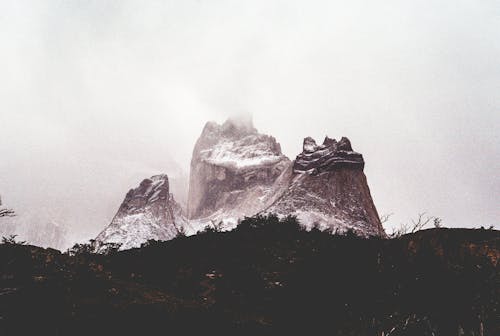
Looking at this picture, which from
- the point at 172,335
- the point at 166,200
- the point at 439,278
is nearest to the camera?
the point at 172,335

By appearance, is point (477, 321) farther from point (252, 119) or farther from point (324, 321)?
point (252, 119)

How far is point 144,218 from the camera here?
45.7m

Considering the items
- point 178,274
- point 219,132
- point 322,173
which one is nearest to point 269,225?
point 178,274

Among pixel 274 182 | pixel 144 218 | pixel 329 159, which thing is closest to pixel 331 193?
pixel 329 159

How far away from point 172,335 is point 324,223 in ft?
91.9

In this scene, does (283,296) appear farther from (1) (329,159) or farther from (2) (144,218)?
(2) (144,218)

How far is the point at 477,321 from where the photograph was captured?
19.6 feet

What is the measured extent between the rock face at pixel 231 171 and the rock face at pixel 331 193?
2694 cm

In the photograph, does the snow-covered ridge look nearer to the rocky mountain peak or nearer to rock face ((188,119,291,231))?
rock face ((188,119,291,231))

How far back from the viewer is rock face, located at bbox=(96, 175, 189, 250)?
40.1 metres

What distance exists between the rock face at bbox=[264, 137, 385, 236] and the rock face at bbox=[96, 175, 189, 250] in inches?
612

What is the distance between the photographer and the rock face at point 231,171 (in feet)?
259

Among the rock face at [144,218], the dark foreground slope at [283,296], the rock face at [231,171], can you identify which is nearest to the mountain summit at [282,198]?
the rock face at [144,218]

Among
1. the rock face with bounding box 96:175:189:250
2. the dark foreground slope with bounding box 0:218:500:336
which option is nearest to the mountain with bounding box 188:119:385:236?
the dark foreground slope with bounding box 0:218:500:336
